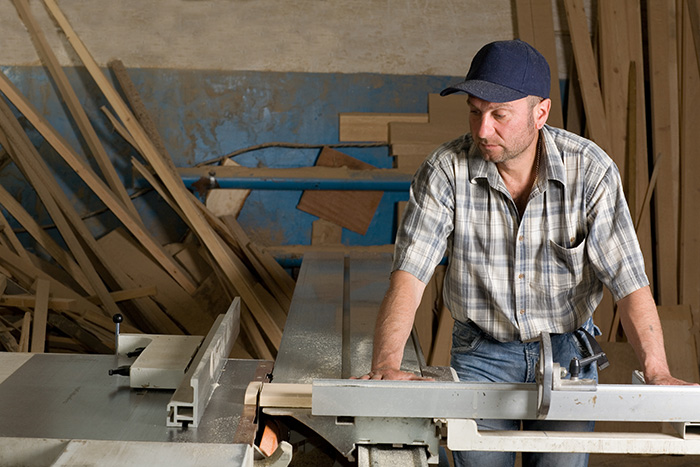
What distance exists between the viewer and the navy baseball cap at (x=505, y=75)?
1.61 m

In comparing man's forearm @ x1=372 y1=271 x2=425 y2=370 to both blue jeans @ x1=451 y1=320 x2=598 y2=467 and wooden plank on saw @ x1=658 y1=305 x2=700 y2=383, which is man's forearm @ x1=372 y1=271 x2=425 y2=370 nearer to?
blue jeans @ x1=451 y1=320 x2=598 y2=467

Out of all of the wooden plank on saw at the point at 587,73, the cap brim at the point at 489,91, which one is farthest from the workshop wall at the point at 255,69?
the cap brim at the point at 489,91

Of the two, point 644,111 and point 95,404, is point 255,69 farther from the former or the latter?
point 95,404

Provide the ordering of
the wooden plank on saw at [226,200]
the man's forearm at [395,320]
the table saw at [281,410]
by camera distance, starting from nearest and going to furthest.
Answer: the table saw at [281,410] < the man's forearm at [395,320] < the wooden plank on saw at [226,200]

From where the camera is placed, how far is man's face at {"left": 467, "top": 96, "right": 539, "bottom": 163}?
1645mm

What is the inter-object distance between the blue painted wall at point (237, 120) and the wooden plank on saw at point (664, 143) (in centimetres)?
100

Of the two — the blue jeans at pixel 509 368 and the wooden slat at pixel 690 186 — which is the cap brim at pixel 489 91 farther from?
the wooden slat at pixel 690 186

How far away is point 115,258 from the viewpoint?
371cm

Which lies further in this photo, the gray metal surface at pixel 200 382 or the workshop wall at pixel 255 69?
the workshop wall at pixel 255 69

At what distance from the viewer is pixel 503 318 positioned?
1854 millimetres

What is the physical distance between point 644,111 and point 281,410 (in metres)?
2.94

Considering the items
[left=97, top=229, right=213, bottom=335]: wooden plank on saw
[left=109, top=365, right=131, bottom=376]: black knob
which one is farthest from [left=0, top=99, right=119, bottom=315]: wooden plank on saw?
[left=109, top=365, right=131, bottom=376]: black knob

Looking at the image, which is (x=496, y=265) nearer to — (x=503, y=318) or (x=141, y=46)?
(x=503, y=318)

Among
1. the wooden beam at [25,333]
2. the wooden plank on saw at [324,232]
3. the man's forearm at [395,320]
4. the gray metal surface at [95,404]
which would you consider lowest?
the wooden beam at [25,333]
